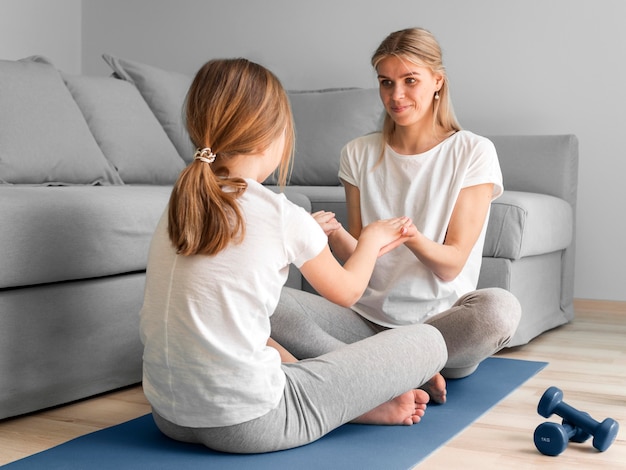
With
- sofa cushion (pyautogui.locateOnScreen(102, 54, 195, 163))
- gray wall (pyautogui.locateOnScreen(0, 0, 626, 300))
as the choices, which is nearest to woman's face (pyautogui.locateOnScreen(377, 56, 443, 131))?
sofa cushion (pyautogui.locateOnScreen(102, 54, 195, 163))

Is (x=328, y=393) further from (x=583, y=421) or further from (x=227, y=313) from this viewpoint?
(x=583, y=421)

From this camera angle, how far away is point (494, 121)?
3545 mm

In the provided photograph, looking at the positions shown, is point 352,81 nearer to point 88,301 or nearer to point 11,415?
point 88,301

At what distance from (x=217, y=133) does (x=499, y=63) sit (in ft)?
7.70

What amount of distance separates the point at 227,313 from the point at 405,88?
785 mm

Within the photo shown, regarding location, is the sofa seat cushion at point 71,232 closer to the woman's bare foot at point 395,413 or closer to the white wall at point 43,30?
the woman's bare foot at point 395,413

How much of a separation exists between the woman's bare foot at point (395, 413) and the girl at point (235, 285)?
0.13m

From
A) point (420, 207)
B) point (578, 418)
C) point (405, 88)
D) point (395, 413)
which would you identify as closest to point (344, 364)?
point (395, 413)

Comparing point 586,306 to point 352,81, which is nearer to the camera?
point 586,306

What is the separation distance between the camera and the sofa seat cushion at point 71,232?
1716mm

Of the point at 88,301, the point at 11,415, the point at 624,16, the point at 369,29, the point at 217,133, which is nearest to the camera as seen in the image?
the point at 217,133

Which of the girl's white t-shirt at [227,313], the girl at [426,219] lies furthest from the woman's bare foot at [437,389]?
the girl's white t-shirt at [227,313]

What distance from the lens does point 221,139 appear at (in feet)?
4.75

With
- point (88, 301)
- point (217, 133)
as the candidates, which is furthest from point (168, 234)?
point (88, 301)
